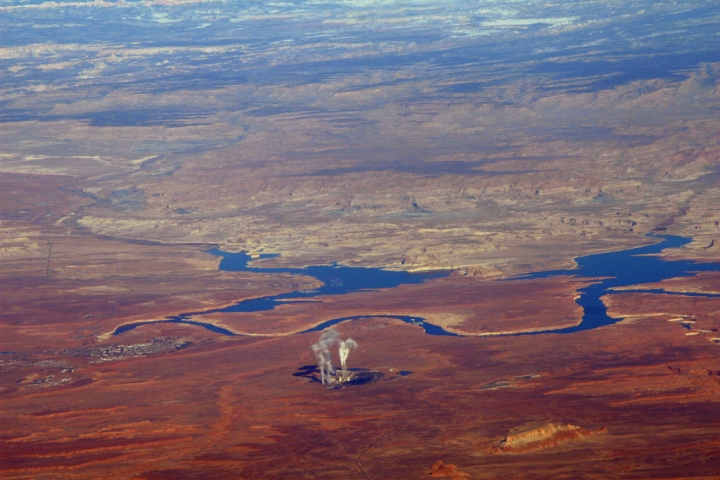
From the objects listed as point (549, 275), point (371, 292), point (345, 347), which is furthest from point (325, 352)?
point (549, 275)

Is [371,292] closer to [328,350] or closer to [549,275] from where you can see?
[549,275]

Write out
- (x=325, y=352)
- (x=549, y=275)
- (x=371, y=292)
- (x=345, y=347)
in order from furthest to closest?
(x=549, y=275) < (x=371, y=292) < (x=345, y=347) < (x=325, y=352)

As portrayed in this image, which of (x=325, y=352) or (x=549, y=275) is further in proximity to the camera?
(x=549, y=275)

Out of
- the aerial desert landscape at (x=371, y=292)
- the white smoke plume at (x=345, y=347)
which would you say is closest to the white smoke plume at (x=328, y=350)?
the white smoke plume at (x=345, y=347)

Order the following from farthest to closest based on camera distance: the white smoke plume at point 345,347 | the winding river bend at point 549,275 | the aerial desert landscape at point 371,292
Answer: the winding river bend at point 549,275 → the white smoke plume at point 345,347 → the aerial desert landscape at point 371,292

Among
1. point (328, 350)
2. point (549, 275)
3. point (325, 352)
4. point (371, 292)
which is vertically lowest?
point (549, 275)

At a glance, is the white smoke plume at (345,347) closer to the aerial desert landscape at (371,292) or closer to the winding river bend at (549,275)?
the aerial desert landscape at (371,292)
